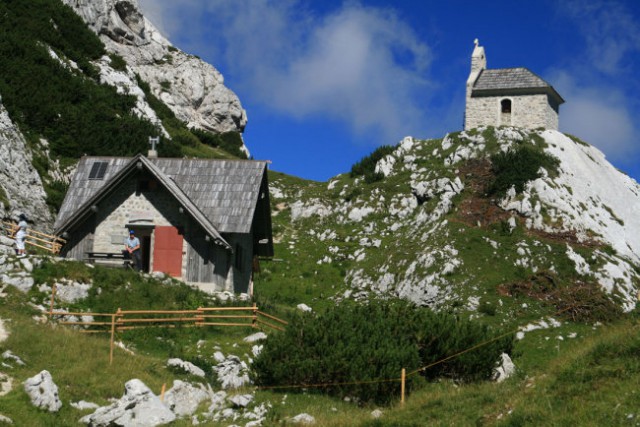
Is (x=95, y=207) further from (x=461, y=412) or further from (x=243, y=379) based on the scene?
(x=461, y=412)

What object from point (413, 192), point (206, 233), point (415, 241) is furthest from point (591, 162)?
point (206, 233)

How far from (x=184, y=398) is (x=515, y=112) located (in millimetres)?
48933

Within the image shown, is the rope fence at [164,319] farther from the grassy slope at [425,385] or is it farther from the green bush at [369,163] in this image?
the green bush at [369,163]

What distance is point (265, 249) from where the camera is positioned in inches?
1569

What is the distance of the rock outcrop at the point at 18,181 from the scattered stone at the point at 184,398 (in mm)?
22172

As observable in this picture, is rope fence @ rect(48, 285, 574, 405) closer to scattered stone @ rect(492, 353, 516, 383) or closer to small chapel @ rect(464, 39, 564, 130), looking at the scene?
scattered stone @ rect(492, 353, 516, 383)

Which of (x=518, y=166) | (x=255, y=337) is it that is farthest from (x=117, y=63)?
(x=255, y=337)

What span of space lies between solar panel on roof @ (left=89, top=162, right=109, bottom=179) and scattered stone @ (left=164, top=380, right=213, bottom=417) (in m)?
18.1

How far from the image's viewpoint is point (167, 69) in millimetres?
95562

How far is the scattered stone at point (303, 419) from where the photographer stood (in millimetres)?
17594

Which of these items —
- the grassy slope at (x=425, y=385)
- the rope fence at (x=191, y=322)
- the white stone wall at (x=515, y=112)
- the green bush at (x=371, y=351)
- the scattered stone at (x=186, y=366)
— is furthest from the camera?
the white stone wall at (x=515, y=112)

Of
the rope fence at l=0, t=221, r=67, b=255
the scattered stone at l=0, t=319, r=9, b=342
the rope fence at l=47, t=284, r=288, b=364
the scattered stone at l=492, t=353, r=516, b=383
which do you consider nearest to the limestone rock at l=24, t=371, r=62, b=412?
the scattered stone at l=0, t=319, r=9, b=342

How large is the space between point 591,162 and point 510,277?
21664 millimetres

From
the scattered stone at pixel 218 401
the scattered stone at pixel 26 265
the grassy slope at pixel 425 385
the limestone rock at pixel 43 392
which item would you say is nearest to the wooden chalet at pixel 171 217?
the grassy slope at pixel 425 385
